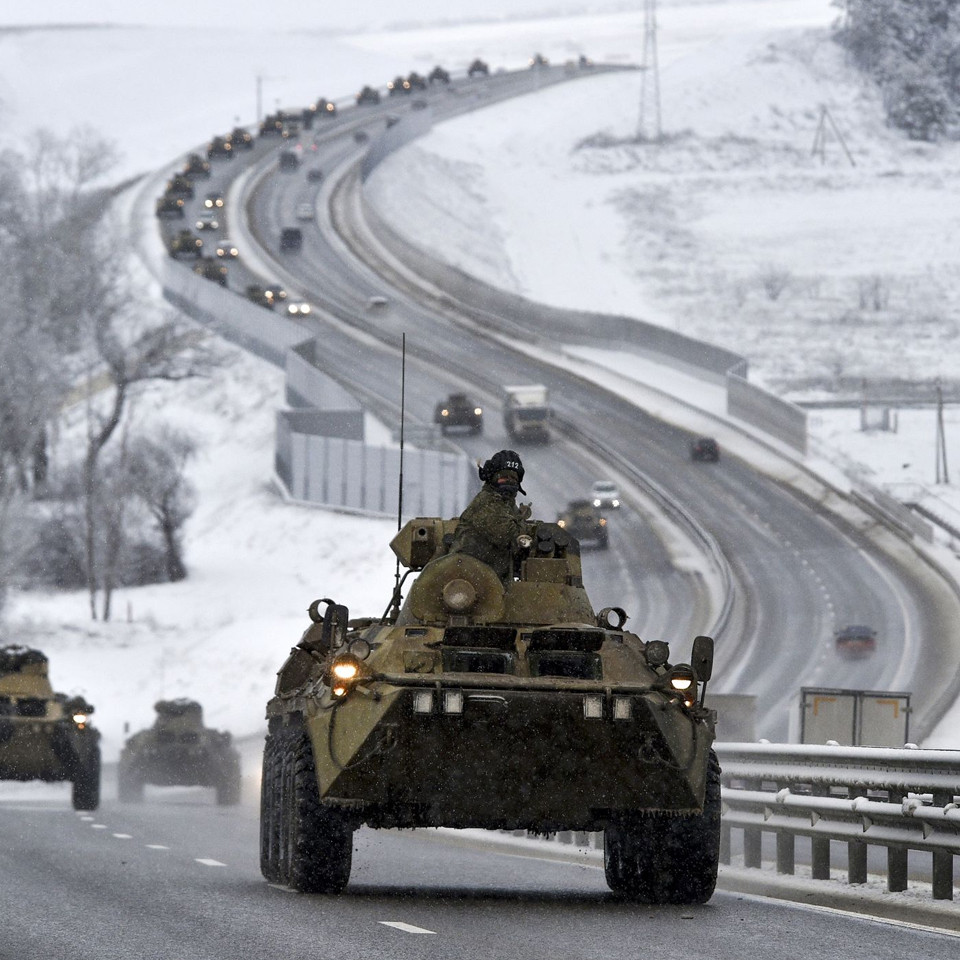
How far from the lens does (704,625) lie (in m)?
58.2

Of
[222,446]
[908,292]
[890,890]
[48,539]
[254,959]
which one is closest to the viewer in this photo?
[254,959]

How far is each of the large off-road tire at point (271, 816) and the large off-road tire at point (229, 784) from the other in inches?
648

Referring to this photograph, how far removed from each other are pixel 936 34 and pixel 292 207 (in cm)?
3685

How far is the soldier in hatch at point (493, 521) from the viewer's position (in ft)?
48.0

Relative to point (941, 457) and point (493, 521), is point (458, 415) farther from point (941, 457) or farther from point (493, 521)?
point (493, 521)

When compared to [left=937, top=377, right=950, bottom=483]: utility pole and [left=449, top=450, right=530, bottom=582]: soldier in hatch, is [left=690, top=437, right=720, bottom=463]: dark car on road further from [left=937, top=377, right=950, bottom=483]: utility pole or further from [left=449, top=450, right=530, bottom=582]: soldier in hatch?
[left=449, top=450, right=530, bottom=582]: soldier in hatch

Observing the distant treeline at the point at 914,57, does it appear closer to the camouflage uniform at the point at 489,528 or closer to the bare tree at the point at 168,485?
the bare tree at the point at 168,485

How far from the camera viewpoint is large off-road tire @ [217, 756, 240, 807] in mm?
32281

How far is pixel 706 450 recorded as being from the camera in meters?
74.6

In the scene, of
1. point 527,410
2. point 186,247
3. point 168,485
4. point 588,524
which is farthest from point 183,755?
point 186,247

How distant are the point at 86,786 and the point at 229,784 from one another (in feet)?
14.7

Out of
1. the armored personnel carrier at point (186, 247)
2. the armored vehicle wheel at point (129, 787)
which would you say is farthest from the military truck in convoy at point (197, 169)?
the armored vehicle wheel at point (129, 787)

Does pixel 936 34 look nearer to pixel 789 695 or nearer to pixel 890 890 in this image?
pixel 789 695

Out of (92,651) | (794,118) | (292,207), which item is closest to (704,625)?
(92,651)
